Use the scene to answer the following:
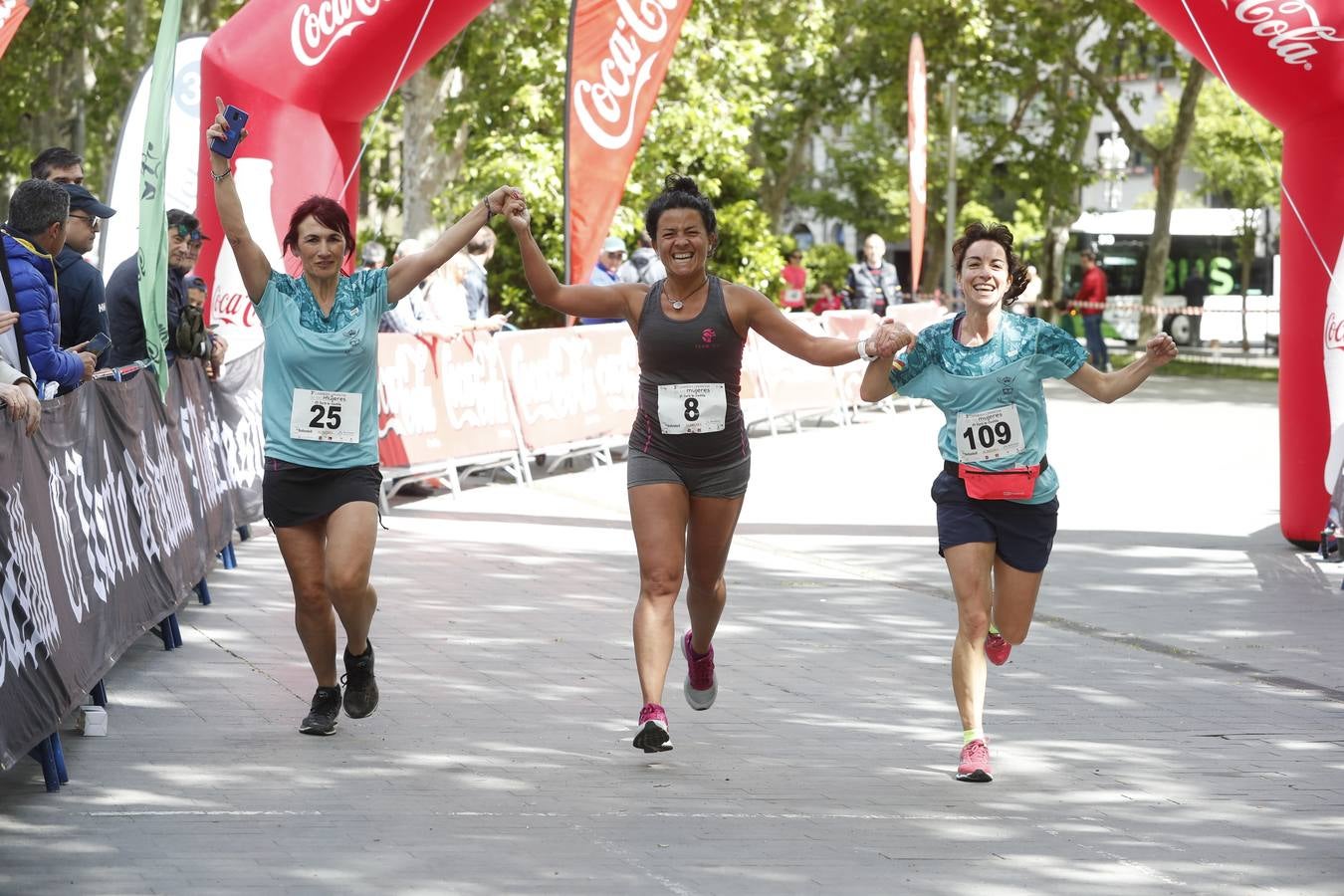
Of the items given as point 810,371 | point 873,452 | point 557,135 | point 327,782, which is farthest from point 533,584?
point 557,135

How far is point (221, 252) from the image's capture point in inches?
468

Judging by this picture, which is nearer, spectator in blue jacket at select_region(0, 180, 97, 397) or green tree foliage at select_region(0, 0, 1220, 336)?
spectator in blue jacket at select_region(0, 180, 97, 397)

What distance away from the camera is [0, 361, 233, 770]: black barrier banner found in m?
5.77

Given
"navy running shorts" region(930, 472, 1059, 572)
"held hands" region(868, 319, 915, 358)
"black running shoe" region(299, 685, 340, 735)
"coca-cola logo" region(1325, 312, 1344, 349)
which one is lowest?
"black running shoe" region(299, 685, 340, 735)

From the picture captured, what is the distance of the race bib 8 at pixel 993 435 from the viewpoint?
6414mm

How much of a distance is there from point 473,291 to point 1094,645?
755cm

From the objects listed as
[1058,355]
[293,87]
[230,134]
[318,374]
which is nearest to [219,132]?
[230,134]

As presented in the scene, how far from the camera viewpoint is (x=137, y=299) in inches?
380

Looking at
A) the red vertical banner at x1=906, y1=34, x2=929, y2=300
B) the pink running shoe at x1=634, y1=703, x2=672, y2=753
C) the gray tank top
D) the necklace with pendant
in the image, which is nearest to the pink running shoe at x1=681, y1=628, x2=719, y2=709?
the pink running shoe at x1=634, y1=703, x2=672, y2=753

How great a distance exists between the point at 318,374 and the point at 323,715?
1.19m

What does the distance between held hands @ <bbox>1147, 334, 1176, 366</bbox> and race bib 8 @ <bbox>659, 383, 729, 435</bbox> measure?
4.61ft

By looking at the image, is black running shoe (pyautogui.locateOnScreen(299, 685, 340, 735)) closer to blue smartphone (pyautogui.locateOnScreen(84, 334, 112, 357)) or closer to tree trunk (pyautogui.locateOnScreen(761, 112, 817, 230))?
blue smartphone (pyautogui.locateOnScreen(84, 334, 112, 357))

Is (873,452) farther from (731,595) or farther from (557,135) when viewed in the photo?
(557,135)

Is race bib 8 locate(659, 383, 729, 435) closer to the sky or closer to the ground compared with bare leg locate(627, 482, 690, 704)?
closer to the sky
